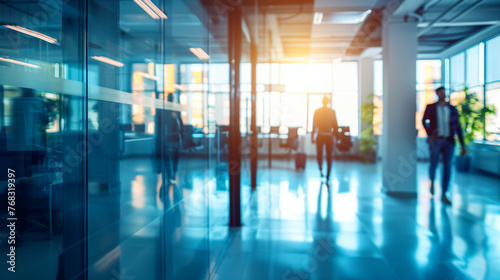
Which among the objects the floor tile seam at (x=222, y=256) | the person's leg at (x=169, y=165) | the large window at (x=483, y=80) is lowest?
the floor tile seam at (x=222, y=256)

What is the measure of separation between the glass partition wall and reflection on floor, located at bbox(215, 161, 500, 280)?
91 centimetres

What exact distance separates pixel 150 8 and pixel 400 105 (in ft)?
17.5

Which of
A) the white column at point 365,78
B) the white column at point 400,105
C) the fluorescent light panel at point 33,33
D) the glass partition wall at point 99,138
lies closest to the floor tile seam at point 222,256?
the glass partition wall at point 99,138

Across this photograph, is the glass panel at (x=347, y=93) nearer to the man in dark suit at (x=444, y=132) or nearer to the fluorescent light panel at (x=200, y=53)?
the man in dark suit at (x=444, y=132)

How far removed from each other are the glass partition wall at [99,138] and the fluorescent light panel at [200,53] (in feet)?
0.17

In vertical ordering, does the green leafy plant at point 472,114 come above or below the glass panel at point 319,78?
below

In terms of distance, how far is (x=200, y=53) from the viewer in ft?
8.65

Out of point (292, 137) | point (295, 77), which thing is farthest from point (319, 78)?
point (292, 137)

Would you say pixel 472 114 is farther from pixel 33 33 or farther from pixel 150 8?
pixel 33 33

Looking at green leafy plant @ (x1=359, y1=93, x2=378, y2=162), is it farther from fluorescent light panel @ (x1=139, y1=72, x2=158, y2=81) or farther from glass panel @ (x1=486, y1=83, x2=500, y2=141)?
fluorescent light panel @ (x1=139, y1=72, x2=158, y2=81)

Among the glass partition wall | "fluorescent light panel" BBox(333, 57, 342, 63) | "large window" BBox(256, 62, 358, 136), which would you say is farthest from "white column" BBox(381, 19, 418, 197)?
"fluorescent light panel" BBox(333, 57, 342, 63)

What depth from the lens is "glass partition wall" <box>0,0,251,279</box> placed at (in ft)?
2.36

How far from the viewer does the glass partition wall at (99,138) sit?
72 centimetres

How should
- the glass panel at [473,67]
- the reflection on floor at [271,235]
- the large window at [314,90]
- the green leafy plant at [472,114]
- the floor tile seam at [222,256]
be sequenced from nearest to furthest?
the reflection on floor at [271,235] < the floor tile seam at [222,256] < the green leafy plant at [472,114] < the glass panel at [473,67] < the large window at [314,90]
